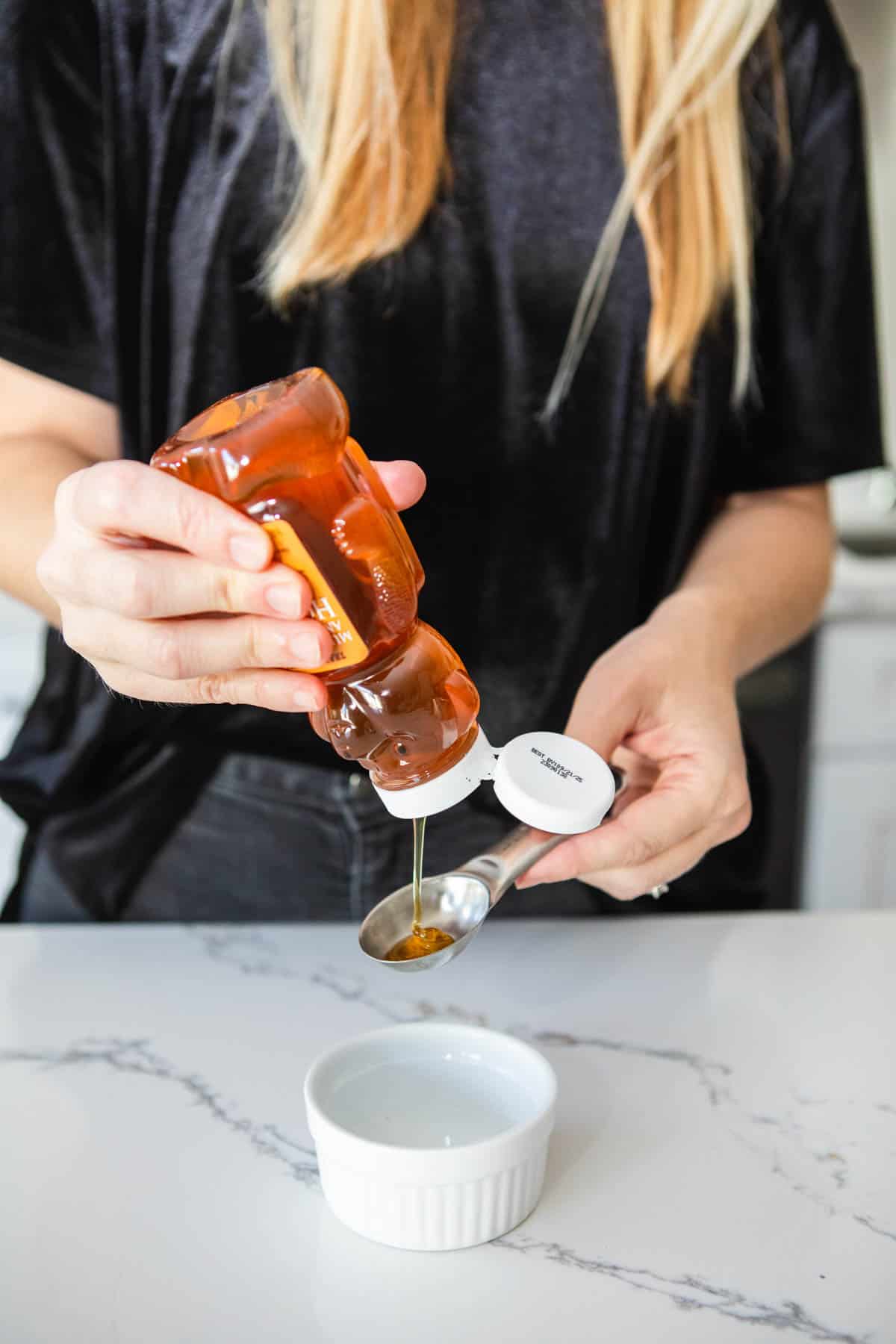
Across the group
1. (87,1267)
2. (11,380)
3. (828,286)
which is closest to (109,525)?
(87,1267)

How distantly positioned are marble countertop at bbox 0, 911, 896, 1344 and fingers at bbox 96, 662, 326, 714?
0.84 ft

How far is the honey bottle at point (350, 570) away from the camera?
0.57 meters

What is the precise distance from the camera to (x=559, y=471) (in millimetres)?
1071

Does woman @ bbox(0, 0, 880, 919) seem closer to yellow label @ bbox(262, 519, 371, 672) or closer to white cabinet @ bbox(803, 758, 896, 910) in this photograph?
yellow label @ bbox(262, 519, 371, 672)

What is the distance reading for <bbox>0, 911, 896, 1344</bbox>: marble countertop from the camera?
589 millimetres

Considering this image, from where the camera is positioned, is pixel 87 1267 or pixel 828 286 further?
pixel 828 286

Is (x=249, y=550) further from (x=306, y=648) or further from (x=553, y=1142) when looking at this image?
(x=553, y=1142)

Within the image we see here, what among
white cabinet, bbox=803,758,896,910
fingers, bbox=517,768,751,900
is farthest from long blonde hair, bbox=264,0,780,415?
white cabinet, bbox=803,758,896,910

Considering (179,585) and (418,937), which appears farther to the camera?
(418,937)

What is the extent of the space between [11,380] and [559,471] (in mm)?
444

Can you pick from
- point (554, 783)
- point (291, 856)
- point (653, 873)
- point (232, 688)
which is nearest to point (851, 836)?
point (291, 856)

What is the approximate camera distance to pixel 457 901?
76cm

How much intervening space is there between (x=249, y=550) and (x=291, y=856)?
0.56 meters

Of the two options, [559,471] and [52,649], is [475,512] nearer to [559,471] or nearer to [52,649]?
[559,471]
